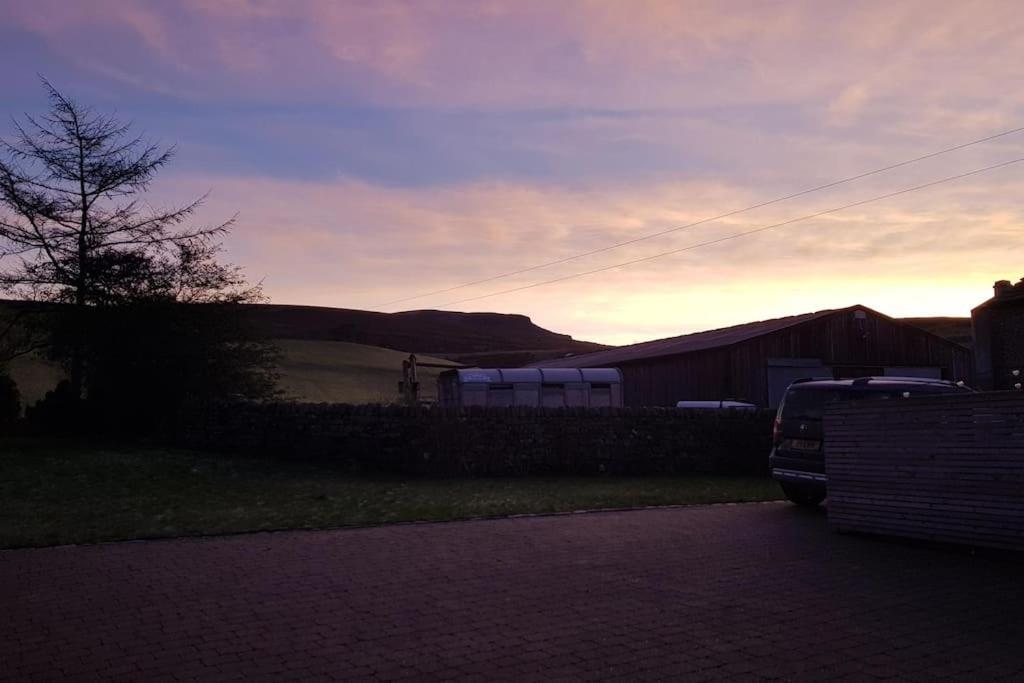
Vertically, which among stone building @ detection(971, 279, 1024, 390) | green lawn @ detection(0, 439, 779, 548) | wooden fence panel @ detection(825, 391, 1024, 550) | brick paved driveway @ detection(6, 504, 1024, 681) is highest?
stone building @ detection(971, 279, 1024, 390)

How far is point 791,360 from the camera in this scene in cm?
3262

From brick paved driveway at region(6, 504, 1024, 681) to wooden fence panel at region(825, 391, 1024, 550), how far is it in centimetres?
35

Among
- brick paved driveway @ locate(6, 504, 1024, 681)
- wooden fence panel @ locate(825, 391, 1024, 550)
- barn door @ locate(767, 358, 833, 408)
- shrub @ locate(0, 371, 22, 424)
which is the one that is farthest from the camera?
barn door @ locate(767, 358, 833, 408)

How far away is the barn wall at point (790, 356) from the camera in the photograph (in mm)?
32062

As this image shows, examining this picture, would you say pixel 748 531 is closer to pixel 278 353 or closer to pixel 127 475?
pixel 127 475

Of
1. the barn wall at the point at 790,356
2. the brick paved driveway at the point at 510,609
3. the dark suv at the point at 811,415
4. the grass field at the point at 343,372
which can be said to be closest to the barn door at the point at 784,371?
the barn wall at the point at 790,356

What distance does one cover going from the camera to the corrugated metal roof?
110 feet

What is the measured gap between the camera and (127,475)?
15.7 m

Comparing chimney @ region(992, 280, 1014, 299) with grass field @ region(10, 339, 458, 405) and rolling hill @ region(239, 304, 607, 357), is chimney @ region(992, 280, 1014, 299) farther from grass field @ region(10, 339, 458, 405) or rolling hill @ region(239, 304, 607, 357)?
rolling hill @ region(239, 304, 607, 357)

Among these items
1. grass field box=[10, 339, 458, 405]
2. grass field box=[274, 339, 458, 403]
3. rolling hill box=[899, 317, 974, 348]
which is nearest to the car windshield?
grass field box=[10, 339, 458, 405]

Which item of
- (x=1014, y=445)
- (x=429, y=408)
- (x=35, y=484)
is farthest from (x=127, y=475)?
(x=1014, y=445)

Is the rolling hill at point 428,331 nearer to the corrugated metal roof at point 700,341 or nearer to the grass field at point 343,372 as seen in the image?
the grass field at point 343,372

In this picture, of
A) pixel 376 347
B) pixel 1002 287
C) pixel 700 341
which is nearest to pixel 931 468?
pixel 1002 287

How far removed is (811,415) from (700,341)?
25826 mm
